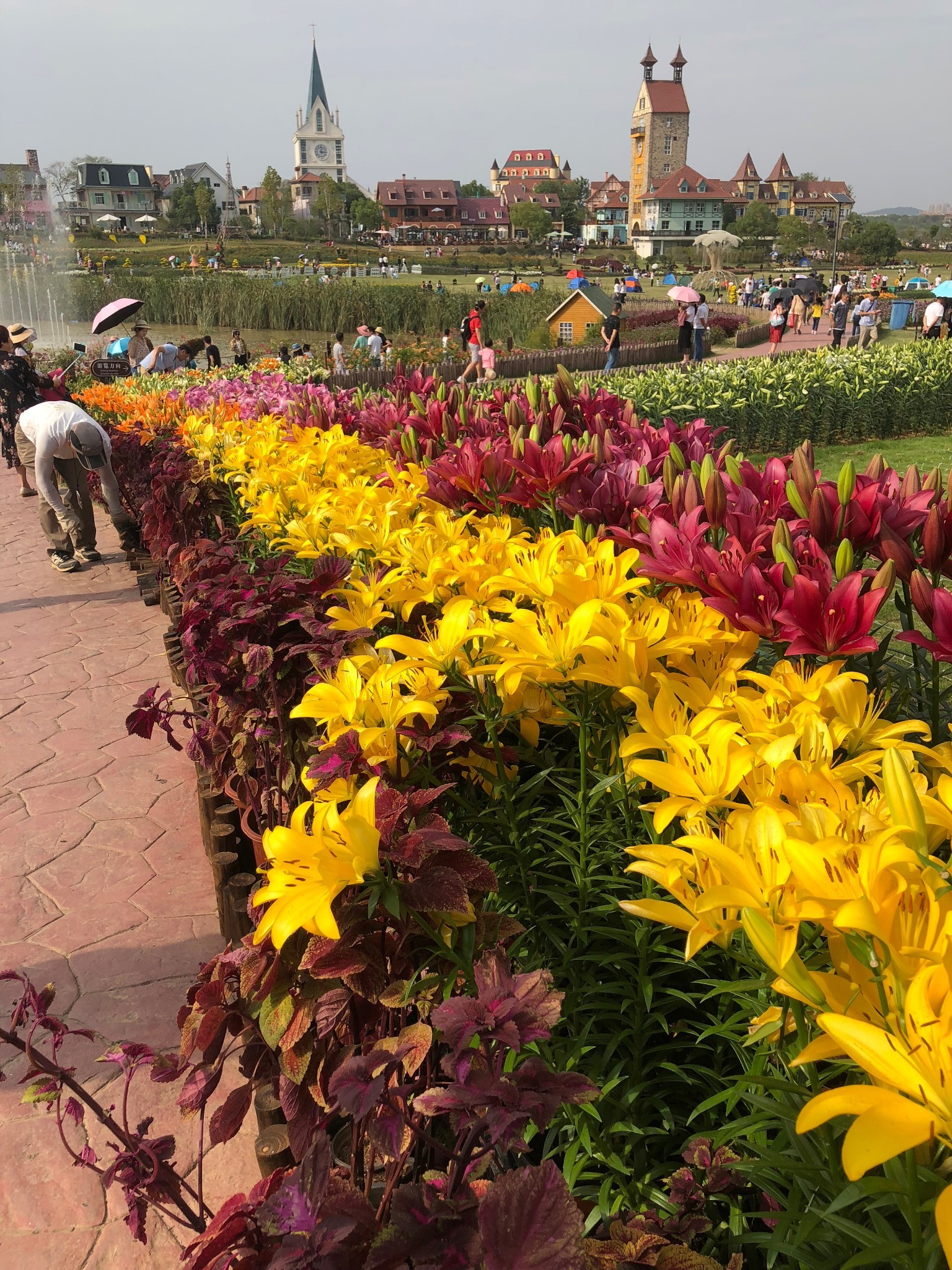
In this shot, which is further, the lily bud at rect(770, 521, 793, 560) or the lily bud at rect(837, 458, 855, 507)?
the lily bud at rect(837, 458, 855, 507)

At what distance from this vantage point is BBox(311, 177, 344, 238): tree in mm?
95812

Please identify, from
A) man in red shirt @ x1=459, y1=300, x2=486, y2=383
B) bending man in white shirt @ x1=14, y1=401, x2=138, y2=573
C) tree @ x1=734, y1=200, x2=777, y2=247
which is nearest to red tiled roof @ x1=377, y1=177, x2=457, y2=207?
tree @ x1=734, y1=200, x2=777, y2=247

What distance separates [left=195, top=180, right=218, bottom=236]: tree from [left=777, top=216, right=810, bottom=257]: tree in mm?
54618

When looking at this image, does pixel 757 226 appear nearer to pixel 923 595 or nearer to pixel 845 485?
pixel 845 485

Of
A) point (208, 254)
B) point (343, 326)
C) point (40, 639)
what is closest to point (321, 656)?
point (40, 639)

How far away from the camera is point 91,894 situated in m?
2.88

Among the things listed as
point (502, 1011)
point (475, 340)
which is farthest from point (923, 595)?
point (475, 340)

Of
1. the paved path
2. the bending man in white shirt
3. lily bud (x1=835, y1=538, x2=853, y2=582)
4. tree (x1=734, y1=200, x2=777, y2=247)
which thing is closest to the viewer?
lily bud (x1=835, y1=538, x2=853, y2=582)

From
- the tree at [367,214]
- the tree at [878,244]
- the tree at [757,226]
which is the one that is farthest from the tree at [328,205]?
the tree at [878,244]

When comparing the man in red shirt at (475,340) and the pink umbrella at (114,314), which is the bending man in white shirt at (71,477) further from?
the man in red shirt at (475,340)

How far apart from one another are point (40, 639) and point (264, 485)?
2.74 m

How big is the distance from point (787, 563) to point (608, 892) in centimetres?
54

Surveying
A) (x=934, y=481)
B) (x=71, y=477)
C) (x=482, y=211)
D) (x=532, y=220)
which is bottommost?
(x=71, y=477)

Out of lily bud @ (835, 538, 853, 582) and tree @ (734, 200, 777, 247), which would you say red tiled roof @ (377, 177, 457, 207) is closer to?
tree @ (734, 200, 777, 247)
